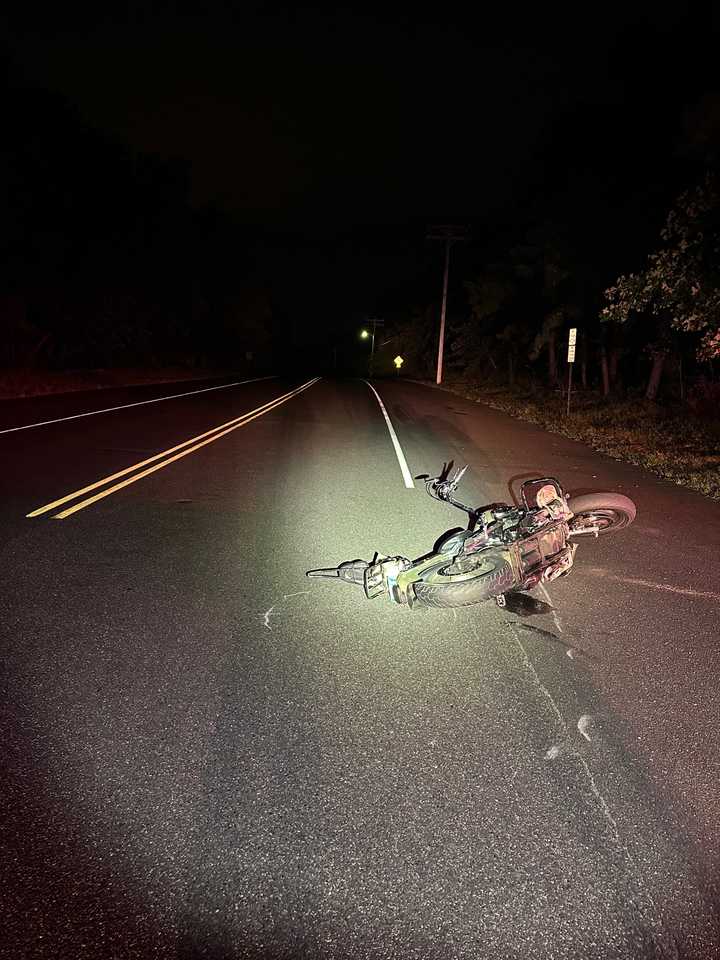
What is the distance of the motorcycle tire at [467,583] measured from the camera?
437cm

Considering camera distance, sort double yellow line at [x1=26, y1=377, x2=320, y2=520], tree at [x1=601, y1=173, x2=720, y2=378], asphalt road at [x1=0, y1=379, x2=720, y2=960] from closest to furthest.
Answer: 1. asphalt road at [x1=0, y1=379, x2=720, y2=960]
2. double yellow line at [x1=26, y1=377, x2=320, y2=520]
3. tree at [x1=601, y1=173, x2=720, y2=378]

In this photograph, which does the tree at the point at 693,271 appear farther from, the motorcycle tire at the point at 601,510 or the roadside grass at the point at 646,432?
the motorcycle tire at the point at 601,510

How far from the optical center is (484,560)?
4.37 meters

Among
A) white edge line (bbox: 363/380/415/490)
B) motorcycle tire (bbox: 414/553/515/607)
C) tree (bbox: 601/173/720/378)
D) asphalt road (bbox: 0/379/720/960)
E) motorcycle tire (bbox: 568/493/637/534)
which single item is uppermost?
tree (bbox: 601/173/720/378)

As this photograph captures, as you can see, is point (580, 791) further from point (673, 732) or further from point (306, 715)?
point (306, 715)

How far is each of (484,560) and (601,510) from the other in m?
1.67

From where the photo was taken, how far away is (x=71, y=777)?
2.84 m

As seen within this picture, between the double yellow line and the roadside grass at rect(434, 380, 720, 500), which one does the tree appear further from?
the double yellow line

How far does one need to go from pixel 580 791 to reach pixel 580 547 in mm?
4151

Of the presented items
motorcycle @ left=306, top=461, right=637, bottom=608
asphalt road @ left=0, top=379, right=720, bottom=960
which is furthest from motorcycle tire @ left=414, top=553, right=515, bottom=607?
asphalt road @ left=0, top=379, right=720, bottom=960

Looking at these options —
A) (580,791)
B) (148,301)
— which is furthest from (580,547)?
(148,301)

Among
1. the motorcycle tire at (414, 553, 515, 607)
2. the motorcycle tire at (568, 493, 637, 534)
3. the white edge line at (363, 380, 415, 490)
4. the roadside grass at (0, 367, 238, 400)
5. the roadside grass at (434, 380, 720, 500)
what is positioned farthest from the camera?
the roadside grass at (0, 367, 238, 400)

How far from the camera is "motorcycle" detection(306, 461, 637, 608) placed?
4.40m

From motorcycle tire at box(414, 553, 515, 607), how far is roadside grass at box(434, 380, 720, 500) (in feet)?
22.9
